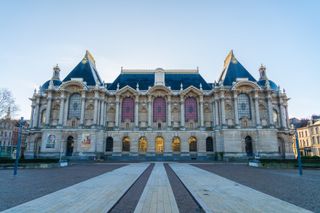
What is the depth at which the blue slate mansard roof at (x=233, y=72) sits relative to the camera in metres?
48.1

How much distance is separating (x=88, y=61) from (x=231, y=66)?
38941 millimetres

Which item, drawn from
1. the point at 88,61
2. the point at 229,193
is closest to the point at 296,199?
the point at 229,193

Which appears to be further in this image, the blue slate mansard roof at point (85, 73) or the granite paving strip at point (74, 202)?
the blue slate mansard roof at point (85, 73)

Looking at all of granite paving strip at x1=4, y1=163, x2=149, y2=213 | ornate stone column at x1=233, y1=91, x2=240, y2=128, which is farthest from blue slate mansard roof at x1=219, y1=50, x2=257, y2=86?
granite paving strip at x1=4, y1=163, x2=149, y2=213

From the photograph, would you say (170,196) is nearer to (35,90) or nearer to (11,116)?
(11,116)

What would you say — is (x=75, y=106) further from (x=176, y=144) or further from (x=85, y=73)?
(x=176, y=144)

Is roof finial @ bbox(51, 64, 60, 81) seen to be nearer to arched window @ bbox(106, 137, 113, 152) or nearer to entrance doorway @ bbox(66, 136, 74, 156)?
entrance doorway @ bbox(66, 136, 74, 156)

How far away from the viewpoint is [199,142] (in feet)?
148

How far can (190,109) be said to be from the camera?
4784 cm

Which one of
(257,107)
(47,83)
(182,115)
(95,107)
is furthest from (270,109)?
(47,83)

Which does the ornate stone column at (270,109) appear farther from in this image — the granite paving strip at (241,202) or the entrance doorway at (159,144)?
the granite paving strip at (241,202)

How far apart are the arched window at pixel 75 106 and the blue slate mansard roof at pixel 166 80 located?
8.51 metres

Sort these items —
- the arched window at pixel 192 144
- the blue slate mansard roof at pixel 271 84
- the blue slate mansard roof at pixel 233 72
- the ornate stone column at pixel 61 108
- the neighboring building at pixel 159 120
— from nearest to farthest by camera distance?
the neighboring building at pixel 159 120 → the ornate stone column at pixel 61 108 → the arched window at pixel 192 144 → the blue slate mansard roof at pixel 233 72 → the blue slate mansard roof at pixel 271 84

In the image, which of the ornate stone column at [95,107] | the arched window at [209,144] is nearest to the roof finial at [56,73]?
the ornate stone column at [95,107]
